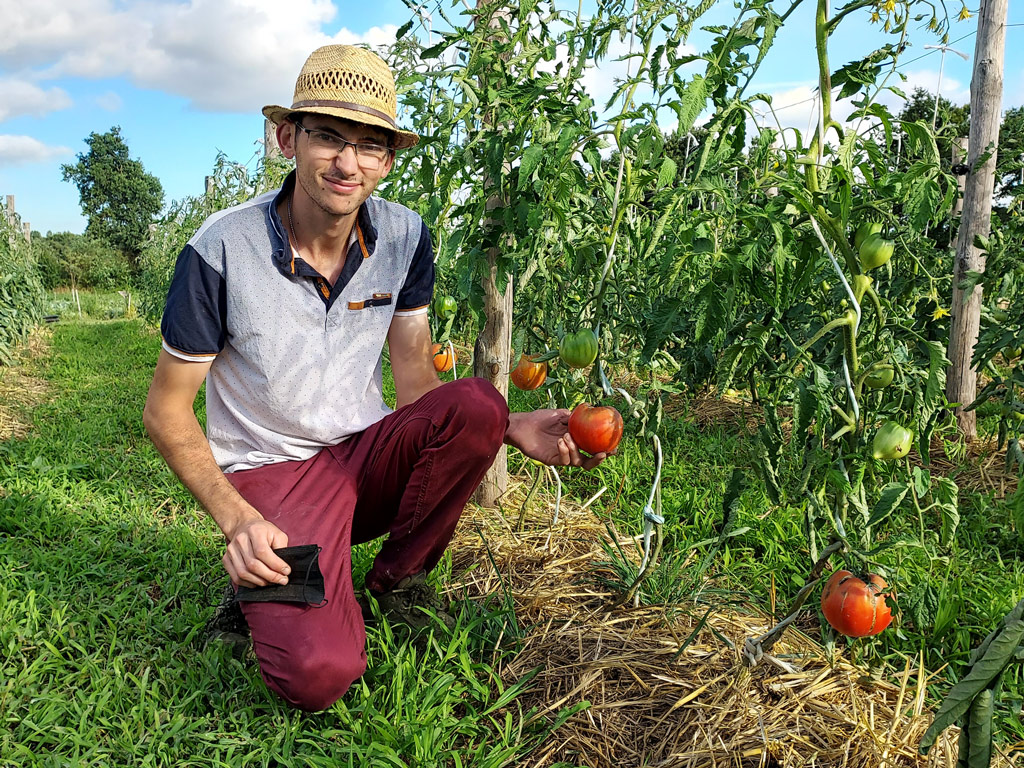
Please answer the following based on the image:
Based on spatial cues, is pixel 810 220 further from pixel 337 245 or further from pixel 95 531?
pixel 95 531

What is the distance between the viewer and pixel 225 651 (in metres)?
1.79

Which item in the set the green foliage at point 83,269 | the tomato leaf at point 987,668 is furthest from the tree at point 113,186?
the tomato leaf at point 987,668

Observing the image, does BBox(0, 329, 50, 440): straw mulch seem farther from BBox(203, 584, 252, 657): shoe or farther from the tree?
the tree

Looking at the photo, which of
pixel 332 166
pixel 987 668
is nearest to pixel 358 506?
pixel 332 166

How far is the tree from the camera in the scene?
105 ft

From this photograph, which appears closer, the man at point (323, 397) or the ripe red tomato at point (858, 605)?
the ripe red tomato at point (858, 605)

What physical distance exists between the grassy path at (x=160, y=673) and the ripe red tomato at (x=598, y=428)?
56 cm

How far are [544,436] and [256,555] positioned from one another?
2.24 feet

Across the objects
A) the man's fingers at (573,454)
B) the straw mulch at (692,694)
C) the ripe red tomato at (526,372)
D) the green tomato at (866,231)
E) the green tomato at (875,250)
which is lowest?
the straw mulch at (692,694)

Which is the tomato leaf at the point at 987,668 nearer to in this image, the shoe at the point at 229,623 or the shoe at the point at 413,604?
the shoe at the point at 413,604

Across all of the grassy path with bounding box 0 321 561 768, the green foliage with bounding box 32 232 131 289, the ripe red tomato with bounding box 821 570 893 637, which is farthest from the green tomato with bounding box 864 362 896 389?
the green foliage with bounding box 32 232 131 289

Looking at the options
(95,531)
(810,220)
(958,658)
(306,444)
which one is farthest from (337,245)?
(958,658)

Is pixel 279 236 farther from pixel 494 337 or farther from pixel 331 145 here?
pixel 494 337

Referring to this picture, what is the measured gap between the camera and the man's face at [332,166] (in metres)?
1.66
